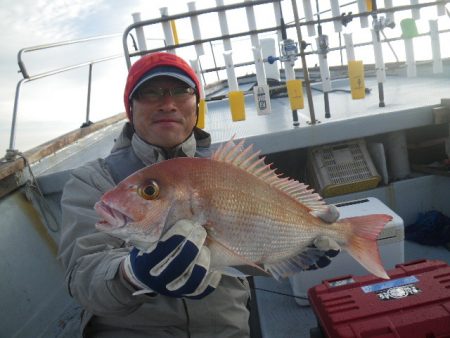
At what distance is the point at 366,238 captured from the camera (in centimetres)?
166

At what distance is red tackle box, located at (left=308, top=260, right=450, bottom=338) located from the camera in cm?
160

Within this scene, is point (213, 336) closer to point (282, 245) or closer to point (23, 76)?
point (282, 245)

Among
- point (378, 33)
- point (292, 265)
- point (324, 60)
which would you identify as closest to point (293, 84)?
point (324, 60)

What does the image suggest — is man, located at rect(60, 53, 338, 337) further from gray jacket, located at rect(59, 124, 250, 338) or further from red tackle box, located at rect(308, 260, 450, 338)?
red tackle box, located at rect(308, 260, 450, 338)

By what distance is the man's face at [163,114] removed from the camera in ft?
6.21

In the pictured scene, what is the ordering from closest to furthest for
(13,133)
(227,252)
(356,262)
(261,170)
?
(227,252) < (261,170) < (356,262) < (13,133)

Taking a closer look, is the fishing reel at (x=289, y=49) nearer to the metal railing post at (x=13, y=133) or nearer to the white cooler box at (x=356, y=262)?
the white cooler box at (x=356, y=262)

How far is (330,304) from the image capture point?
6.01 ft

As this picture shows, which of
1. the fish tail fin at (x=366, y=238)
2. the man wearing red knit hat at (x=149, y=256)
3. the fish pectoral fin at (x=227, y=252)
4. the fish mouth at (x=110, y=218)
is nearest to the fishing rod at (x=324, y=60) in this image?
the man wearing red knit hat at (x=149, y=256)

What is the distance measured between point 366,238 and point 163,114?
3.86ft

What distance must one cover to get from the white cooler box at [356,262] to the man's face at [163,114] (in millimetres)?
1304

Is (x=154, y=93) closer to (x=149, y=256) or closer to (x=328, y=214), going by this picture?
(x=149, y=256)

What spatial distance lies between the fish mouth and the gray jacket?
0.33 m

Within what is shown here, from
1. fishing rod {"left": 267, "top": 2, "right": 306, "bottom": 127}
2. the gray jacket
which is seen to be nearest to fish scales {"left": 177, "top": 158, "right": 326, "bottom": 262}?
the gray jacket
